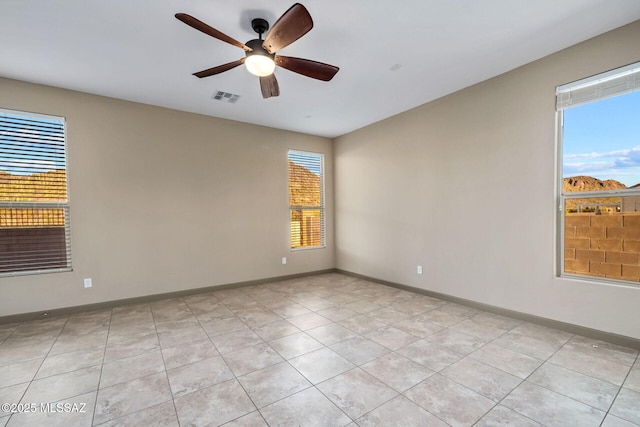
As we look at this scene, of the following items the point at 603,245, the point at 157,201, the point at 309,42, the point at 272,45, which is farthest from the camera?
the point at 157,201

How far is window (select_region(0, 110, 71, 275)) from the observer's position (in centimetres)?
324

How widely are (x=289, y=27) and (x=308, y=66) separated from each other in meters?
0.52

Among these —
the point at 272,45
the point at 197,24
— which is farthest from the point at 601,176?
the point at 197,24

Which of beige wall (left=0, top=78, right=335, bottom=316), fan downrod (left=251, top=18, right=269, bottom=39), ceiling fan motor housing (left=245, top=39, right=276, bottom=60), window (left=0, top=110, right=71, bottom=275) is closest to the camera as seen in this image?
ceiling fan motor housing (left=245, top=39, right=276, bottom=60)

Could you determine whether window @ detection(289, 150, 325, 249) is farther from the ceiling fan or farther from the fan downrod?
the fan downrod

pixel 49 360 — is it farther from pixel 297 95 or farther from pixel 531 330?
pixel 531 330

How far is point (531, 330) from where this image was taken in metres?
2.89

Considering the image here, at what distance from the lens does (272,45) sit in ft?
6.97

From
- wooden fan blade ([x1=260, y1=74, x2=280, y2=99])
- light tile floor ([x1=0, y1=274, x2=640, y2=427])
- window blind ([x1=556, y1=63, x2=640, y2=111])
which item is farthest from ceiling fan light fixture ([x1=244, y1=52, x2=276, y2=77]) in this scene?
window blind ([x1=556, y1=63, x2=640, y2=111])

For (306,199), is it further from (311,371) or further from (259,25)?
Answer: (311,371)

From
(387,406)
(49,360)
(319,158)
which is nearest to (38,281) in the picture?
(49,360)

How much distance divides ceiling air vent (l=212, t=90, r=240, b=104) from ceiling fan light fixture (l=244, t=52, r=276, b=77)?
1.53 m

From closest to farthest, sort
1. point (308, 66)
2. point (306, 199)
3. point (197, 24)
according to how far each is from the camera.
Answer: point (197, 24) → point (308, 66) → point (306, 199)

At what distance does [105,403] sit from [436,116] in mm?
4620
